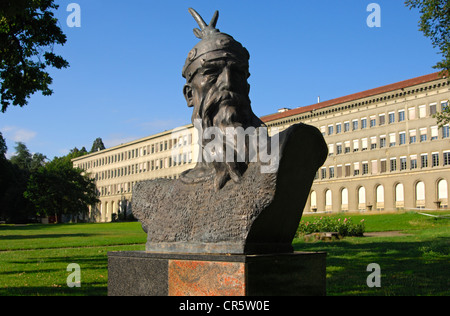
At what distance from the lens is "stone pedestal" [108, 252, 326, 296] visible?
4078 mm

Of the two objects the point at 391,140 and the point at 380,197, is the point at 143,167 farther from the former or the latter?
the point at 391,140

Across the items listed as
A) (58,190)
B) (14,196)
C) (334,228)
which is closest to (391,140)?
(334,228)

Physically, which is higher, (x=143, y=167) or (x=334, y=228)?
(x=143, y=167)

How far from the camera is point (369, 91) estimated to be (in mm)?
59031

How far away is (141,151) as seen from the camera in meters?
88.2

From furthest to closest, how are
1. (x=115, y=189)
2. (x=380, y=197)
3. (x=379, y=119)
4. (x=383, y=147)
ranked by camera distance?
(x=115, y=189)
(x=383, y=147)
(x=379, y=119)
(x=380, y=197)

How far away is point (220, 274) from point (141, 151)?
280ft

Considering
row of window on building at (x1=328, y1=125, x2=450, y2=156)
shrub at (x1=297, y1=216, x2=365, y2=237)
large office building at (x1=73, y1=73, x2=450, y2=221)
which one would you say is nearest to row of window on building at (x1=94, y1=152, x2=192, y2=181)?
large office building at (x1=73, y1=73, x2=450, y2=221)

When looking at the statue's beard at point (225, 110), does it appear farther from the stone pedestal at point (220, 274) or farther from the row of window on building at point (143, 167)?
the row of window on building at point (143, 167)

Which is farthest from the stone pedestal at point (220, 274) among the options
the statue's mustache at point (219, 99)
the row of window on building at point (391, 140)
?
the row of window on building at point (391, 140)

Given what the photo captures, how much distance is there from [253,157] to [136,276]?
Answer: 1.81 metres

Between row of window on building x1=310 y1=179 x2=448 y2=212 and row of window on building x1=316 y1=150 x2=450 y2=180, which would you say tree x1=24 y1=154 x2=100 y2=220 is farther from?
row of window on building x1=316 y1=150 x2=450 y2=180

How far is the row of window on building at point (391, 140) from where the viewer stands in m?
51.4

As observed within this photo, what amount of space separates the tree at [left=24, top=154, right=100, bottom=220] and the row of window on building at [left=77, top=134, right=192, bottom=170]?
10418 mm
